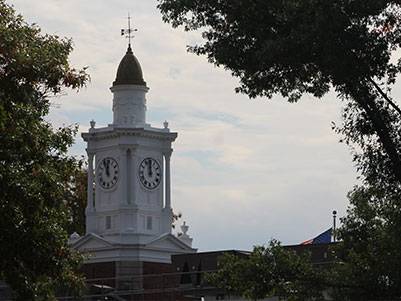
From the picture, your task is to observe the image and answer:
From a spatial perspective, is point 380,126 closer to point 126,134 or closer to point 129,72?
point 126,134

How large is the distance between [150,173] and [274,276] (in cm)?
5410

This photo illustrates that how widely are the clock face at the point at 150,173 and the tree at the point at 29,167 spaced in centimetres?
5579

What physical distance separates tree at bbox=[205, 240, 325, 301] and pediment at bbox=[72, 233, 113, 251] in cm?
5022

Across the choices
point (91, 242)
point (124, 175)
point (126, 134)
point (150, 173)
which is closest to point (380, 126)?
point (126, 134)

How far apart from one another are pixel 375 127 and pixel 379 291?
4.63 metres

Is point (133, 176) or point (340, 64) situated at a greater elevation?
point (133, 176)

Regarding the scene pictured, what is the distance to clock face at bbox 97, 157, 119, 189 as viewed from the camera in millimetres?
84188

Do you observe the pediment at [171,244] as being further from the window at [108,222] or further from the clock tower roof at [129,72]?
the clock tower roof at [129,72]

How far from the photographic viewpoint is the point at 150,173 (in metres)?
85.1

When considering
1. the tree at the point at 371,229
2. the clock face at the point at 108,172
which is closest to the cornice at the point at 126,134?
the clock face at the point at 108,172

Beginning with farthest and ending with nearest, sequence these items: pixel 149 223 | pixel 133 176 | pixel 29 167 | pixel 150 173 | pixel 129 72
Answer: pixel 149 223 < pixel 150 173 < pixel 129 72 < pixel 133 176 < pixel 29 167

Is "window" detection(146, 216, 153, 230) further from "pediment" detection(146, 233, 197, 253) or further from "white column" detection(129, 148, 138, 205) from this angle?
"pediment" detection(146, 233, 197, 253)

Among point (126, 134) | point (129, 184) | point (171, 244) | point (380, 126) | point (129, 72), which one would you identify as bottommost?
point (380, 126)

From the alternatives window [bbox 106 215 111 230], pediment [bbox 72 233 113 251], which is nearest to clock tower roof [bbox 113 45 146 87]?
window [bbox 106 215 111 230]
